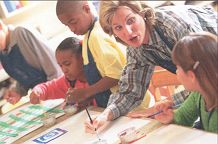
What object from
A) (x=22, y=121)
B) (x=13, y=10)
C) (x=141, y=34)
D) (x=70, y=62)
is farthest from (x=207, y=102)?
(x=13, y=10)

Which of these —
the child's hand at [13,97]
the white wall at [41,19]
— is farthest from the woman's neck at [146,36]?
the white wall at [41,19]

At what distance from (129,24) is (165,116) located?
41 cm

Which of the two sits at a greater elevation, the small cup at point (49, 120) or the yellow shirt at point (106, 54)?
the yellow shirt at point (106, 54)

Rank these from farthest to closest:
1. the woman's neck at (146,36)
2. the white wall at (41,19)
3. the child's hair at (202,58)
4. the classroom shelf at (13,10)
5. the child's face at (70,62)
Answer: the white wall at (41,19)
the classroom shelf at (13,10)
the child's face at (70,62)
the woman's neck at (146,36)
the child's hair at (202,58)

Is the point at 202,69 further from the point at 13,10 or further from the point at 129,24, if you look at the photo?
the point at 13,10

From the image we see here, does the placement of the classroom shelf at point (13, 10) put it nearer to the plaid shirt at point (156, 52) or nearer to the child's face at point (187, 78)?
the plaid shirt at point (156, 52)

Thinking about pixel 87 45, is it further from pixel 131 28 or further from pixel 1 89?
pixel 1 89

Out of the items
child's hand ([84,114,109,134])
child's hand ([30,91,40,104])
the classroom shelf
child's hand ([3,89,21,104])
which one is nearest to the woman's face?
child's hand ([84,114,109,134])

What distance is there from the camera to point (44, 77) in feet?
8.64

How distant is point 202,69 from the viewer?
1.22 meters

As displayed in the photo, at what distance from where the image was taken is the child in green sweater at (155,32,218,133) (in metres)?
1.21

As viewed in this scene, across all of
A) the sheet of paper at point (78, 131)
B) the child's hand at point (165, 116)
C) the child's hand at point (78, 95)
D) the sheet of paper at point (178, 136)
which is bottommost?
the sheet of paper at point (78, 131)

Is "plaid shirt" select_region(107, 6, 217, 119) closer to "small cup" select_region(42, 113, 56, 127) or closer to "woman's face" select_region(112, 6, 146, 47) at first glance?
"woman's face" select_region(112, 6, 146, 47)

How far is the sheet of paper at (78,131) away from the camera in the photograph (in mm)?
1609
